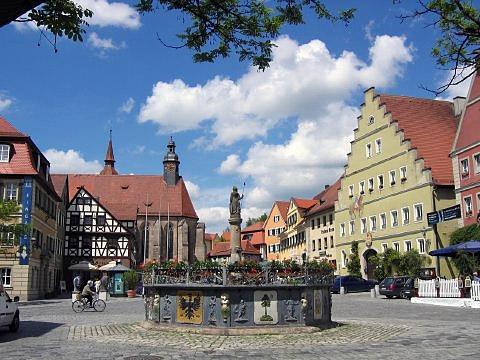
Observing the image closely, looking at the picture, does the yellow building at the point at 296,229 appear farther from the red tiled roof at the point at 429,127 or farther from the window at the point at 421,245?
the window at the point at 421,245

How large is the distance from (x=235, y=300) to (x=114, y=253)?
1920 inches

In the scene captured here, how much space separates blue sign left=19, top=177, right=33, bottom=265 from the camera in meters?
39.0

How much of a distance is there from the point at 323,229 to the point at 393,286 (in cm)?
2727

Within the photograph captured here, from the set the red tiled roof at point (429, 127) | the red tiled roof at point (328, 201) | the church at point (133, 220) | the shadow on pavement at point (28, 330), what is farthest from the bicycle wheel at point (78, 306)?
the red tiled roof at point (328, 201)

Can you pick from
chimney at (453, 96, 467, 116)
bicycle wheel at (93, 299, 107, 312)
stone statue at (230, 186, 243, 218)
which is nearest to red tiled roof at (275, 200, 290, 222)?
chimney at (453, 96, 467, 116)

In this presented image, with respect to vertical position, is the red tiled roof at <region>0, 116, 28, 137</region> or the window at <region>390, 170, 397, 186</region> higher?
the red tiled roof at <region>0, 116, 28, 137</region>

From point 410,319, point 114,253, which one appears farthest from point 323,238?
point 410,319

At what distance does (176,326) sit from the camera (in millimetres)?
15141

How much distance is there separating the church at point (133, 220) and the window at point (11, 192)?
69.7 ft

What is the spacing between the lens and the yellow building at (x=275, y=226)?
265 ft

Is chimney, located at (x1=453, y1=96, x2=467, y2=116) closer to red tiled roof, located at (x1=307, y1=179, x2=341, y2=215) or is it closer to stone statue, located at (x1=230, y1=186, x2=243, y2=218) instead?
red tiled roof, located at (x1=307, y1=179, x2=341, y2=215)

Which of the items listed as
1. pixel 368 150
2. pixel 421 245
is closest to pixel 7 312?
pixel 421 245

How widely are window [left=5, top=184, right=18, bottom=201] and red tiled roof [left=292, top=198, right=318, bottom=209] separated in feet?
129

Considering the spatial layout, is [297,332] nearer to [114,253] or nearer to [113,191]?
[114,253]
